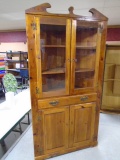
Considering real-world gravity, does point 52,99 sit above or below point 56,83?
below

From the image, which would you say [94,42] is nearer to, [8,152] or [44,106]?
[44,106]

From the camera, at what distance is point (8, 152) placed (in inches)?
72.9

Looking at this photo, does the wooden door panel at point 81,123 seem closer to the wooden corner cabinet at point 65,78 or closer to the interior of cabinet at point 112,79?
the wooden corner cabinet at point 65,78

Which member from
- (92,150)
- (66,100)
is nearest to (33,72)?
(66,100)

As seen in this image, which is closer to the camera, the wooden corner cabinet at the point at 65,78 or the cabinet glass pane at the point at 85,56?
the wooden corner cabinet at the point at 65,78

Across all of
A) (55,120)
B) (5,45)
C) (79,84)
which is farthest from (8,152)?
(5,45)

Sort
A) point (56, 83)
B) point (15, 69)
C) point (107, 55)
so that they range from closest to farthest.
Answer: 1. point (56, 83)
2. point (107, 55)
3. point (15, 69)

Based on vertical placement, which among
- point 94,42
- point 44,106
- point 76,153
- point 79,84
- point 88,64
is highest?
point 94,42

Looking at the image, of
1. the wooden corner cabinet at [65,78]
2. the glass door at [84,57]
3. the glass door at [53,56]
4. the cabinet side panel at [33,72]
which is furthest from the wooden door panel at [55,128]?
the glass door at [84,57]

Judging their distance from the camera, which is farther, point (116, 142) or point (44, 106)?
point (116, 142)

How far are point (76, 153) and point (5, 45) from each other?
578 centimetres

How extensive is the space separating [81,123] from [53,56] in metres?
1.04

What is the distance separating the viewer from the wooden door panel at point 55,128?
166cm

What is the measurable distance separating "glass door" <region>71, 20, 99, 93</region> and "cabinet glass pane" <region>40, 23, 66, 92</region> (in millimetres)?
147
